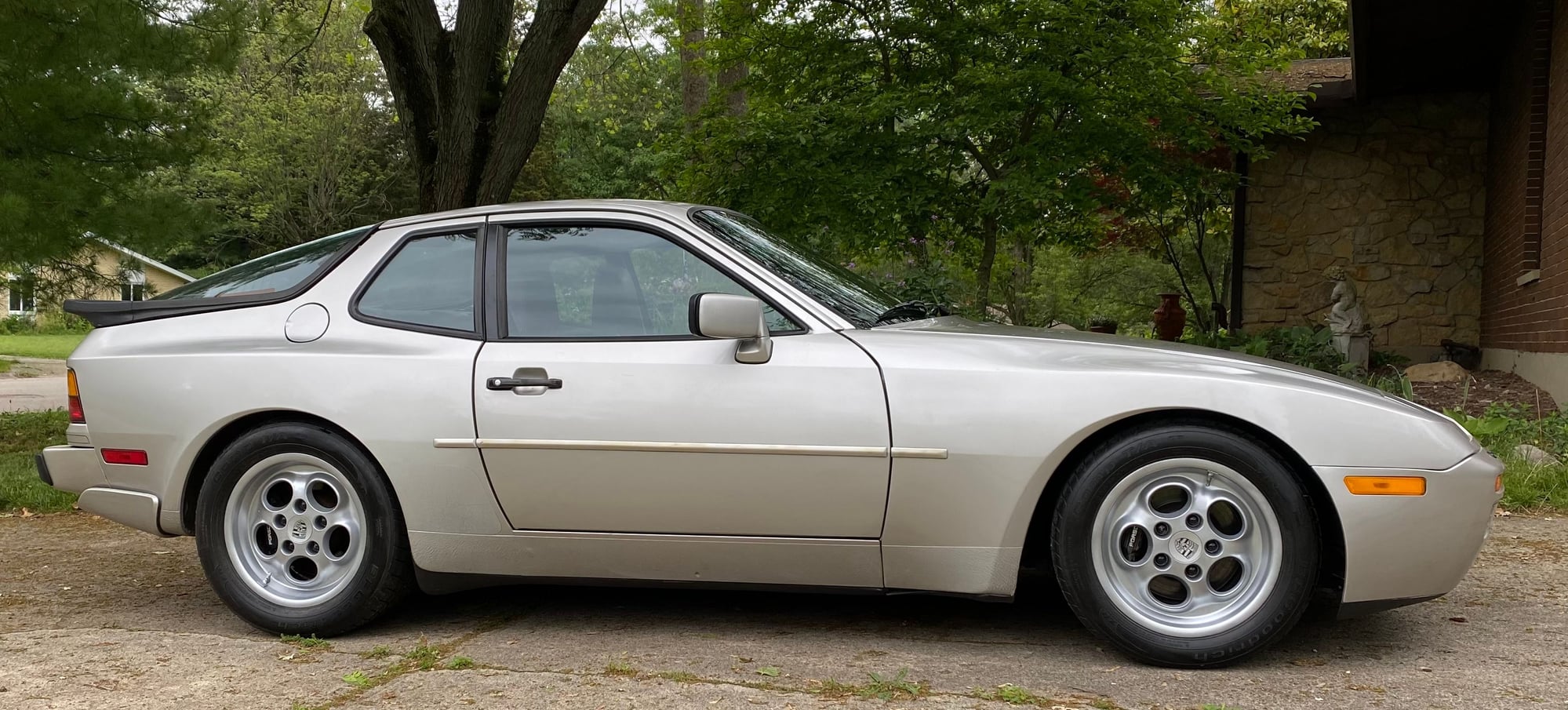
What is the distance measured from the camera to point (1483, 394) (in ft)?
33.1

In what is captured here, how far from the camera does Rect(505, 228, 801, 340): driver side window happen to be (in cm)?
385

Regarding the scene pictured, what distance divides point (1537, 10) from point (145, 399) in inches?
436

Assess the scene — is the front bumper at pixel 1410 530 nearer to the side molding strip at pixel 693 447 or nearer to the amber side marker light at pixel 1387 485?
the amber side marker light at pixel 1387 485

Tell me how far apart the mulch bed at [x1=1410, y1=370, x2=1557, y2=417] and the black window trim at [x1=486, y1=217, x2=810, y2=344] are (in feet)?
23.3

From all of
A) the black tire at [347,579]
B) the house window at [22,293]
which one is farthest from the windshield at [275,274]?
the house window at [22,293]

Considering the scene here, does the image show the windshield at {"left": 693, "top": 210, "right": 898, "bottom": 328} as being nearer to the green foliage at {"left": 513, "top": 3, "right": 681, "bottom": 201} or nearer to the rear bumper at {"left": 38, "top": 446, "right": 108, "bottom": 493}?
the rear bumper at {"left": 38, "top": 446, "right": 108, "bottom": 493}

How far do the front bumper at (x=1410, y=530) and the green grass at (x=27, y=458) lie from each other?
5373 millimetres

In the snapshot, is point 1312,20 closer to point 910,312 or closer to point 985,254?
point 985,254

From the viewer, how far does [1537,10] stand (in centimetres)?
1034

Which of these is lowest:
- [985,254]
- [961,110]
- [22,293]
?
[22,293]

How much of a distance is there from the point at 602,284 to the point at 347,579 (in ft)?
4.17

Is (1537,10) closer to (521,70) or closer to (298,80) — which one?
(521,70)

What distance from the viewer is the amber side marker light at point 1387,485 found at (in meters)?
3.30

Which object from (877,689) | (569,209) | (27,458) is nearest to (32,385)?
(27,458)
